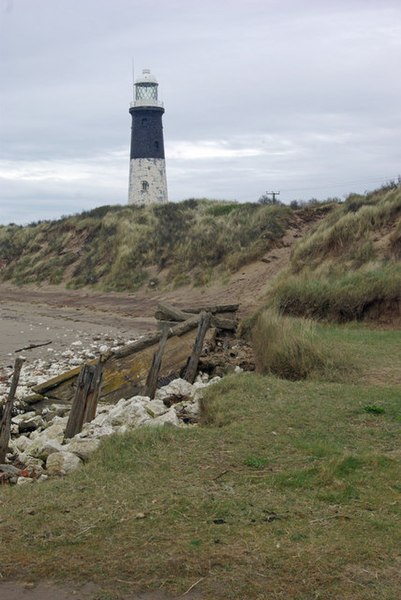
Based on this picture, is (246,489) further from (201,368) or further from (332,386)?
(201,368)

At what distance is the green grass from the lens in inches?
204

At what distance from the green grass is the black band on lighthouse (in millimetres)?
45818

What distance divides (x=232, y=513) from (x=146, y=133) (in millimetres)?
49298

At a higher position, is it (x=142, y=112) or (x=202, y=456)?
(x=142, y=112)

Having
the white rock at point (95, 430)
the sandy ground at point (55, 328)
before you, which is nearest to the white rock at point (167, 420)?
the white rock at point (95, 430)

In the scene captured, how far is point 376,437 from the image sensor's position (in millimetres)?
8141

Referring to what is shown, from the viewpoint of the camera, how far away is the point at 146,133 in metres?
53.5

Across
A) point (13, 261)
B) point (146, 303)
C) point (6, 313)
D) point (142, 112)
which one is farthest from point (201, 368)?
point (142, 112)

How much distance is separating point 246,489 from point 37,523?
1.74 meters

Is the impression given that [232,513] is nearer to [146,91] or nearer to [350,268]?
[350,268]

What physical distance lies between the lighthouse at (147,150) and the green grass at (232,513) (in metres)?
45.1

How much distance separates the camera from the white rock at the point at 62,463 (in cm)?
778

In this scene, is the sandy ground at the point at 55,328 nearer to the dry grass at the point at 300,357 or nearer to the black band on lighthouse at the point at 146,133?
the dry grass at the point at 300,357

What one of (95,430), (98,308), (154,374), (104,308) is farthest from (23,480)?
(98,308)
